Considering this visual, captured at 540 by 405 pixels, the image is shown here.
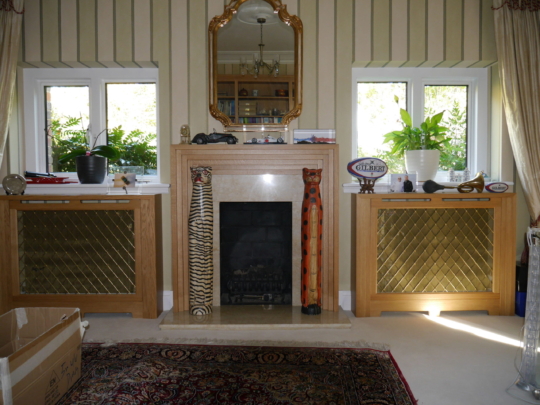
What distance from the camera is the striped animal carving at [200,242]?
2.87m

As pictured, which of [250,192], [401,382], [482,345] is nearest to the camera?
[401,382]

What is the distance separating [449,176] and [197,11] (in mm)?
2315

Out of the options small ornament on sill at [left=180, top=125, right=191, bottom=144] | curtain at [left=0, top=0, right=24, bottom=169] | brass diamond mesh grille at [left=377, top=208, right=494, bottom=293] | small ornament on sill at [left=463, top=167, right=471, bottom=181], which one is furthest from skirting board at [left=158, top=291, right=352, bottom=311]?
curtain at [left=0, top=0, right=24, bottom=169]

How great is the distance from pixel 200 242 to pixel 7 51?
6.35 ft

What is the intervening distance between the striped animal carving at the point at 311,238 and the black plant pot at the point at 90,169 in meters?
1.50

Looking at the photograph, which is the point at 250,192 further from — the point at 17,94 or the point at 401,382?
the point at 17,94

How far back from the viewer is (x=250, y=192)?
10.3 ft

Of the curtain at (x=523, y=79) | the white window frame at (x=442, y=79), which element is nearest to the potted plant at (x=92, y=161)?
the white window frame at (x=442, y=79)

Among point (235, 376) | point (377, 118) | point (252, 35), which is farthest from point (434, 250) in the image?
point (252, 35)

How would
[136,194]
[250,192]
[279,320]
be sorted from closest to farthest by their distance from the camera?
1. [279,320]
2. [136,194]
3. [250,192]

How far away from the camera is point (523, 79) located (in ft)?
9.86

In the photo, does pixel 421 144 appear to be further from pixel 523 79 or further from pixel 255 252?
pixel 255 252

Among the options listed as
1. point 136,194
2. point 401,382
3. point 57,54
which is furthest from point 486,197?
point 57,54

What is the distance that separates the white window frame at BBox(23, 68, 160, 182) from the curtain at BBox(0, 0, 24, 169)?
0.33 metres
